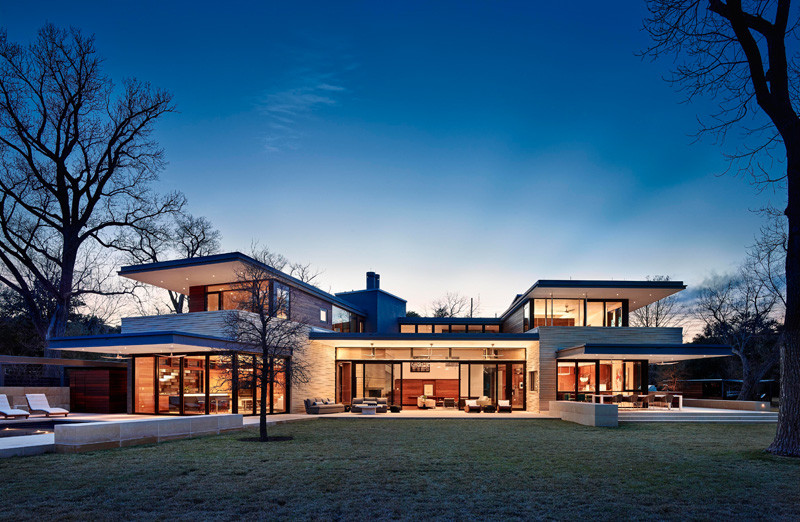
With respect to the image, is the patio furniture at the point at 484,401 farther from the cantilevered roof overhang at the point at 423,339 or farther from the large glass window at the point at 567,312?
the large glass window at the point at 567,312

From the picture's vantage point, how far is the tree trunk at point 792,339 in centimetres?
1034

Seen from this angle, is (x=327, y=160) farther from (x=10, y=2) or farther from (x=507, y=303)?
(x=507, y=303)

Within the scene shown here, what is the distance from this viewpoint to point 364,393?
26.6 metres

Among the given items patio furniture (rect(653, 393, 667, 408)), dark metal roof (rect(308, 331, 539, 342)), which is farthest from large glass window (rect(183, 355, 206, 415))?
patio furniture (rect(653, 393, 667, 408))

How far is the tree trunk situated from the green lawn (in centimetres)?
60

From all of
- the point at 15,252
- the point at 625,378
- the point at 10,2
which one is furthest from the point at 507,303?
the point at 10,2

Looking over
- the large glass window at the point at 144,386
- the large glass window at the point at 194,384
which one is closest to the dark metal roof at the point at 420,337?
the large glass window at the point at 194,384

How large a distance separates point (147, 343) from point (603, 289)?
17843 millimetres

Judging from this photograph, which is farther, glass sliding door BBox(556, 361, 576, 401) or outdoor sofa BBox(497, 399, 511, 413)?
glass sliding door BBox(556, 361, 576, 401)

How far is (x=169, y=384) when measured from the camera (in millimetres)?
20797

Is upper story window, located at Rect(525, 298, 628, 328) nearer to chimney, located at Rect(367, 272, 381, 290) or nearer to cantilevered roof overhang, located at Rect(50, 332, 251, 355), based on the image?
chimney, located at Rect(367, 272, 381, 290)

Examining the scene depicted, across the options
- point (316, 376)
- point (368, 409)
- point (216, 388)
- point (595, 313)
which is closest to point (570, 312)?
point (595, 313)

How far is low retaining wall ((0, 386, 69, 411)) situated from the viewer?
71.7 feet

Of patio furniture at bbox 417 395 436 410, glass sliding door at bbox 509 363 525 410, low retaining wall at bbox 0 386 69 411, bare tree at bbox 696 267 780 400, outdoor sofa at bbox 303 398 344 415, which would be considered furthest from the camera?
bare tree at bbox 696 267 780 400
